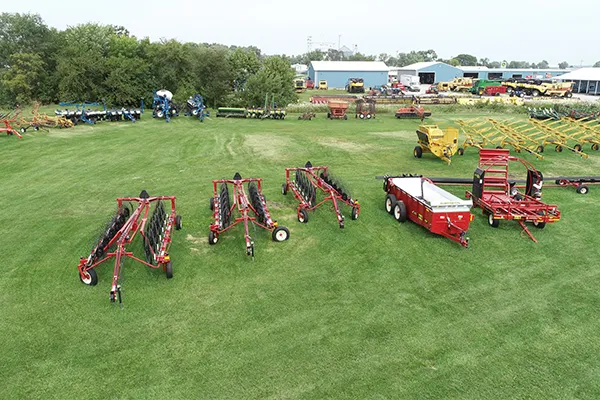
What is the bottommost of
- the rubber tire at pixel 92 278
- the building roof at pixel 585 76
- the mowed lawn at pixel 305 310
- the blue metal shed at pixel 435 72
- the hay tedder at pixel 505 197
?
the mowed lawn at pixel 305 310

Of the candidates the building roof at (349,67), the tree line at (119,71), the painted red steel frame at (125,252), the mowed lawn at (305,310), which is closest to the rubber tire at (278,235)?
the mowed lawn at (305,310)

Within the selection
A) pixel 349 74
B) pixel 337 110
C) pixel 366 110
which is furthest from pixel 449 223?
pixel 349 74

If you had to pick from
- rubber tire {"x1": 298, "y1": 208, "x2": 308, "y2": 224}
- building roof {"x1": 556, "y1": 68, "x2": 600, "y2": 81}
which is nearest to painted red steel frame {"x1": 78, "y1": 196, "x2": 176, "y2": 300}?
rubber tire {"x1": 298, "y1": 208, "x2": 308, "y2": 224}

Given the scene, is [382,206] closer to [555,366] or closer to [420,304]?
[420,304]

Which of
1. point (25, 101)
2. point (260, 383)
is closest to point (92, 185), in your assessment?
point (260, 383)

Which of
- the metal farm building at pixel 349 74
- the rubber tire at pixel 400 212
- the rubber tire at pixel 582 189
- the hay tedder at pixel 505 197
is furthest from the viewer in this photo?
the metal farm building at pixel 349 74

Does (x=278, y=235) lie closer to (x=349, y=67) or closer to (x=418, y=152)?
(x=418, y=152)

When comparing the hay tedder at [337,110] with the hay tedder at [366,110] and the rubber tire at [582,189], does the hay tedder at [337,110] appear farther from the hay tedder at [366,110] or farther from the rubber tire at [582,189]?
the rubber tire at [582,189]
